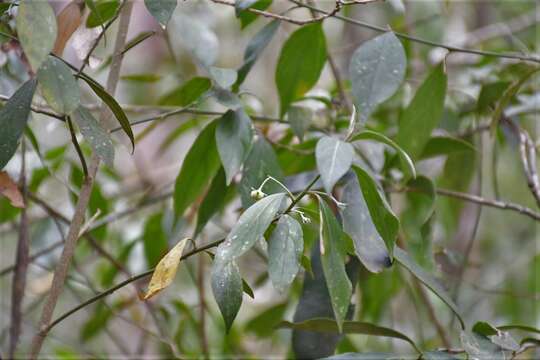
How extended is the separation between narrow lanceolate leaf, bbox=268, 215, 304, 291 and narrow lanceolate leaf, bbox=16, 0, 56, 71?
0.23 m

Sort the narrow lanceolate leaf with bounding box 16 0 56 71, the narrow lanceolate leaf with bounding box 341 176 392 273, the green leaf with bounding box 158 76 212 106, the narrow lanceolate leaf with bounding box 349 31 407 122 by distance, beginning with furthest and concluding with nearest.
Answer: the green leaf with bounding box 158 76 212 106 → the narrow lanceolate leaf with bounding box 349 31 407 122 → the narrow lanceolate leaf with bounding box 341 176 392 273 → the narrow lanceolate leaf with bounding box 16 0 56 71

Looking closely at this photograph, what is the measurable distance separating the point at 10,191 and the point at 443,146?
52 centimetres

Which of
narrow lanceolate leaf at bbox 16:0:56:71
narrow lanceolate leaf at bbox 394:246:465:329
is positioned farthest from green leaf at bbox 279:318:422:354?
narrow lanceolate leaf at bbox 16:0:56:71

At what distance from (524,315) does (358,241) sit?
3.55 feet

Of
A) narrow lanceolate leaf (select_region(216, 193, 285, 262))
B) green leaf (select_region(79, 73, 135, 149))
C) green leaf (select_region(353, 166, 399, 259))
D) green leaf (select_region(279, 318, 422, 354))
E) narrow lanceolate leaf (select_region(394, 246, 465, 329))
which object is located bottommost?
green leaf (select_region(279, 318, 422, 354))

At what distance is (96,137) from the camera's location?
2.22 feet

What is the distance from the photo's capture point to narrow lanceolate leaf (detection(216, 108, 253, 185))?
80cm

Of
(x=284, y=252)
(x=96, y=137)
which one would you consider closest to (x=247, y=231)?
(x=284, y=252)

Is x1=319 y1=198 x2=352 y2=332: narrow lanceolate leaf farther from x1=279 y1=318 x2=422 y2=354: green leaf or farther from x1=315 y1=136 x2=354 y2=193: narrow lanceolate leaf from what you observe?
x1=279 y1=318 x2=422 y2=354: green leaf

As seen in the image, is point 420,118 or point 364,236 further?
point 420,118

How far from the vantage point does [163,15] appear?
671 mm

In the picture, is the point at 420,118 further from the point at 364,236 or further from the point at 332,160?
the point at 332,160

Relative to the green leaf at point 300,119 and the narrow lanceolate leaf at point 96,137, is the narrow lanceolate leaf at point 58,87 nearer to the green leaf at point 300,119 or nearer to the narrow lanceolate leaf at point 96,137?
the narrow lanceolate leaf at point 96,137

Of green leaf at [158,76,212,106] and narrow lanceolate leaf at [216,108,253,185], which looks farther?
green leaf at [158,76,212,106]
